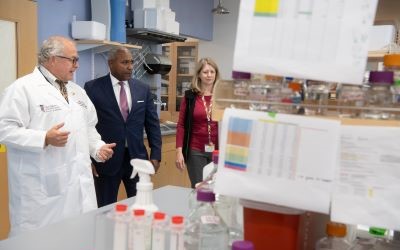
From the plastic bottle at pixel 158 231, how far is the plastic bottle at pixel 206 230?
87 mm

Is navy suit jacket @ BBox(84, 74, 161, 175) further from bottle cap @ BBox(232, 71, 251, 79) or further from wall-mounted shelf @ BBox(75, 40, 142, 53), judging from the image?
bottle cap @ BBox(232, 71, 251, 79)

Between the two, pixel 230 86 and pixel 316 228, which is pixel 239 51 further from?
pixel 316 228

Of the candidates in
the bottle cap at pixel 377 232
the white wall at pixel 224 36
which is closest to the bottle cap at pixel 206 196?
the bottle cap at pixel 377 232

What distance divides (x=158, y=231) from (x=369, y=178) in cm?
46

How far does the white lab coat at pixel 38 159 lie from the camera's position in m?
2.17

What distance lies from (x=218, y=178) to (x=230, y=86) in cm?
20

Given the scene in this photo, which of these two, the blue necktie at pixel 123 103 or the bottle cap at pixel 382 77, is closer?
the bottle cap at pixel 382 77

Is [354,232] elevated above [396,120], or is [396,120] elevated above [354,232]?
[396,120]

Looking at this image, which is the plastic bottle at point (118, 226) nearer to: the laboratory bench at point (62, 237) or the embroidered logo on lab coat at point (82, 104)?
the laboratory bench at point (62, 237)

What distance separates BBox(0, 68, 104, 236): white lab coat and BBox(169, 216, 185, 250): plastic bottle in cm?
140

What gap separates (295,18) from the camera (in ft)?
2.59

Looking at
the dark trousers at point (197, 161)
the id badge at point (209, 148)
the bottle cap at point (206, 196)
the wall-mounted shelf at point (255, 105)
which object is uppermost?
the wall-mounted shelf at point (255, 105)

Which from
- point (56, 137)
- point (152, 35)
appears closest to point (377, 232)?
point (56, 137)

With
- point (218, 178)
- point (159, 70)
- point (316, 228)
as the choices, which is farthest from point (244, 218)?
point (159, 70)
